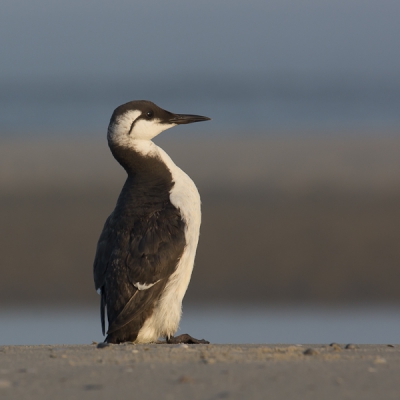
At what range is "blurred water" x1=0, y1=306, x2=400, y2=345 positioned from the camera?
411 inches

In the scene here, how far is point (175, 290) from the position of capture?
7.79 metres

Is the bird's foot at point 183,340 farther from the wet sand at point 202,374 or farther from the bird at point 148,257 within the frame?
the wet sand at point 202,374

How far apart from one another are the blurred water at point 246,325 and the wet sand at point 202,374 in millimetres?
4275

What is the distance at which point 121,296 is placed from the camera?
7.48m

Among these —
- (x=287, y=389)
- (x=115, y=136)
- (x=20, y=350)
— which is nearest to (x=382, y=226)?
(x=115, y=136)

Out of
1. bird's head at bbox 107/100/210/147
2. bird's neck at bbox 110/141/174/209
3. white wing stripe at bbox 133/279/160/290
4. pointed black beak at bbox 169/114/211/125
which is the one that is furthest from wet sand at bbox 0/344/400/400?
pointed black beak at bbox 169/114/211/125

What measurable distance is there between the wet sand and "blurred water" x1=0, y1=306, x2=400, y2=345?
168 inches

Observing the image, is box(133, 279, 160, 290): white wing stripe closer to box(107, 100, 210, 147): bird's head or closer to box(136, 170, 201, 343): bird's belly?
box(136, 170, 201, 343): bird's belly

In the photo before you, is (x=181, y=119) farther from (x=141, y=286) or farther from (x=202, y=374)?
(x=202, y=374)

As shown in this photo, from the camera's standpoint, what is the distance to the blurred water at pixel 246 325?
1045cm

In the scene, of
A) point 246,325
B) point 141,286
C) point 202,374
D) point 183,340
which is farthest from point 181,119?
point 202,374

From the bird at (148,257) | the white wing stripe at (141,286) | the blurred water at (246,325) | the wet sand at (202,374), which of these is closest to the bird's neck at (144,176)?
the bird at (148,257)

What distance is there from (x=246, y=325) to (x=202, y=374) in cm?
672

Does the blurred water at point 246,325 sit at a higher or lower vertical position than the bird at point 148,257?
lower
